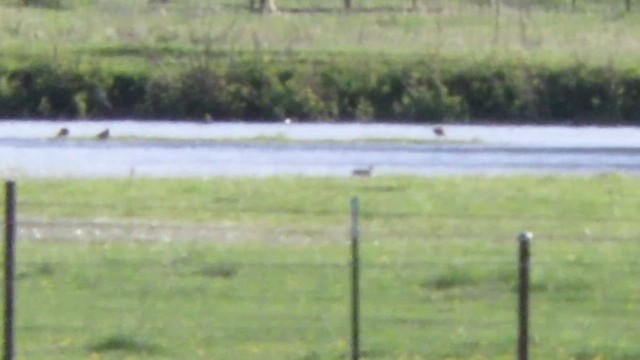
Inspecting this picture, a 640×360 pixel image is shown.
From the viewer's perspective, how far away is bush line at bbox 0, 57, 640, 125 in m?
37.6

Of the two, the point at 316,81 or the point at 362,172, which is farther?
the point at 316,81

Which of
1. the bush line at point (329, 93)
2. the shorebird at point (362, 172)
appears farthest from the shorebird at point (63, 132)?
the shorebird at point (362, 172)

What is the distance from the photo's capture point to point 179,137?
33125 millimetres

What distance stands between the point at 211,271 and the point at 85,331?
2.68 metres

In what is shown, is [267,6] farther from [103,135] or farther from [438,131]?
[103,135]

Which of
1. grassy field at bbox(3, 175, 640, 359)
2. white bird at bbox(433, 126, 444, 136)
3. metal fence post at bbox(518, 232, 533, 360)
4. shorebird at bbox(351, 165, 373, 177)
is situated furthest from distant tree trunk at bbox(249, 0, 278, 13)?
metal fence post at bbox(518, 232, 533, 360)

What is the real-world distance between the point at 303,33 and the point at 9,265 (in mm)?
33950

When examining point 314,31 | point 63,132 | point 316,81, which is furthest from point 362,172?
point 314,31

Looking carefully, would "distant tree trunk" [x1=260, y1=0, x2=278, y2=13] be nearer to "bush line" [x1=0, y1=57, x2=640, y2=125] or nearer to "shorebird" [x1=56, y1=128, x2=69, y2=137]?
"bush line" [x1=0, y1=57, x2=640, y2=125]

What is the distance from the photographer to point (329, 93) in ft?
124

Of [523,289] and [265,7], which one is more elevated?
[523,289]

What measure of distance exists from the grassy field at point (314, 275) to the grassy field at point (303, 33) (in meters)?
17.3

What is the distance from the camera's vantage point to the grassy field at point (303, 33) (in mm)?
40125

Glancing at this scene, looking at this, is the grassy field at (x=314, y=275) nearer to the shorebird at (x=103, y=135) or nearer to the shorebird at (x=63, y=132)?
the shorebird at (x=103, y=135)
